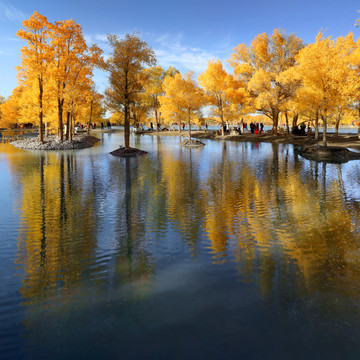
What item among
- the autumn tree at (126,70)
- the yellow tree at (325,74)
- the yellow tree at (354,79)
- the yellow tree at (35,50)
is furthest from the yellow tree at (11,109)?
the yellow tree at (354,79)

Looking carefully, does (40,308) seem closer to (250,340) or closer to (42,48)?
(250,340)

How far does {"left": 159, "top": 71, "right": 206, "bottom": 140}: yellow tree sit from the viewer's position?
38.2 meters

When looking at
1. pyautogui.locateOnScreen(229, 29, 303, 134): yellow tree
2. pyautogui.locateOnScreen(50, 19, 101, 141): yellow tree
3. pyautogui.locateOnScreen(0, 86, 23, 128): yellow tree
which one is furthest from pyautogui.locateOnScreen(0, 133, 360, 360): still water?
pyautogui.locateOnScreen(0, 86, 23, 128): yellow tree

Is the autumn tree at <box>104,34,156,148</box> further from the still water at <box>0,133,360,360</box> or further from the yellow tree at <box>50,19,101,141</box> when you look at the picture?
the still water at <box>0,133,360,360</box>

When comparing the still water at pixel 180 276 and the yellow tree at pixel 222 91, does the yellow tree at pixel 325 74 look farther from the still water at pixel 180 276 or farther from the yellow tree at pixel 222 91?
the yellow tree at pixel 222 91

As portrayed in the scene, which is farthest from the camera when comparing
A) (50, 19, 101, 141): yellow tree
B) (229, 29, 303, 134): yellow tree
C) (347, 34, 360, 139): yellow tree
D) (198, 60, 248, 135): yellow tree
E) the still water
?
(198, 60, 248, 135): yellow tree

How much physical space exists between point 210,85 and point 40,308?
148 ft

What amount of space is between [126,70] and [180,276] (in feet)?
83.5

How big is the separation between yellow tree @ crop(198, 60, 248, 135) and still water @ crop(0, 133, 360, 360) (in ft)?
123

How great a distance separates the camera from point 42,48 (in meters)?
32.4

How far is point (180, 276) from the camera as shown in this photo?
540cm

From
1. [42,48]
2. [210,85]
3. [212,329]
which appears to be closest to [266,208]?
[212,329]

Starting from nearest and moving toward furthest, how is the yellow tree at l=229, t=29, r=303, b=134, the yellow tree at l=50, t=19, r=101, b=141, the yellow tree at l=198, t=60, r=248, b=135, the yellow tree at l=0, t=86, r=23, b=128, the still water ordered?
1. the still water
2. the yellow tree at l=50, t=19, r=101, b=141
3. the yellow tree at l=229, t=29, r=303, b=134
4. the yellow tree at l=198, t=60, r=248, b=135
5. the yellow tree at l=0, t=86, r=23, b=128

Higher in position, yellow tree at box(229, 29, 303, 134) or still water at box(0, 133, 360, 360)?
yellow tree at box(229, 29, 303, 134)
